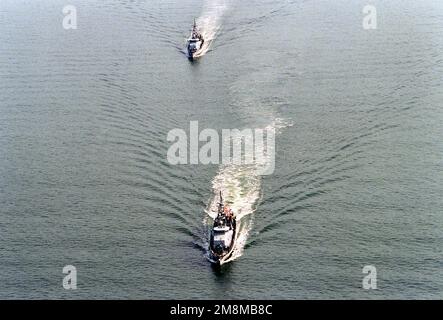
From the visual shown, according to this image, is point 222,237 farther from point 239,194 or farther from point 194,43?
point 194,43

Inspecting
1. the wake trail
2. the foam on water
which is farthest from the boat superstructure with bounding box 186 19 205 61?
the foam on water

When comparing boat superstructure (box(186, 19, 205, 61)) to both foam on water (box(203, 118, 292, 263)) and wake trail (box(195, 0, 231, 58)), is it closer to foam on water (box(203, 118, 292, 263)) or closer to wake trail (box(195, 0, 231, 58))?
wake trail (box(195, 0, 231, 58))

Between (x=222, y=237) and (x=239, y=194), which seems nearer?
(x=222, y=237)

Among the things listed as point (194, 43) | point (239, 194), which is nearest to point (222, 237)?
point (239, 194)

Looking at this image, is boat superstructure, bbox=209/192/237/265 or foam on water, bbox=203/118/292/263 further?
foam on water, bbox=203/118/292/263

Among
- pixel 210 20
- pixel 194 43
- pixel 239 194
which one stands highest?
pixel 210 20

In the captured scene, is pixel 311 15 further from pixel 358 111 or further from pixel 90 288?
pixel 90 288

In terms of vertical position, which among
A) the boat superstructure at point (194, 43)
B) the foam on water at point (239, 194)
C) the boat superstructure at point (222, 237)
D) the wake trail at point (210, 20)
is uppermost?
the wake trail at point (210, 20)

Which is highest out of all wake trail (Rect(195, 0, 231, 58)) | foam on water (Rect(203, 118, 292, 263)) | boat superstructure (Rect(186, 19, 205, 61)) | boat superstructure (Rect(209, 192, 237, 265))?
wake trail (Rect(195, 0, 231, 58))

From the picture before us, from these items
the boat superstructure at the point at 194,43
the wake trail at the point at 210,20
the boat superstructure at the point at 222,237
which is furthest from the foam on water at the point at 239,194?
the wake trail at the point at 210,20

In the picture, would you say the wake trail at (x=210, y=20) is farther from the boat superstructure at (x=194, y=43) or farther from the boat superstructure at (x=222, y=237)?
the boat superstructure at (x=222, y=237)

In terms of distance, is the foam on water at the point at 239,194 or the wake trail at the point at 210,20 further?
the wake trail at the point at 210,20
